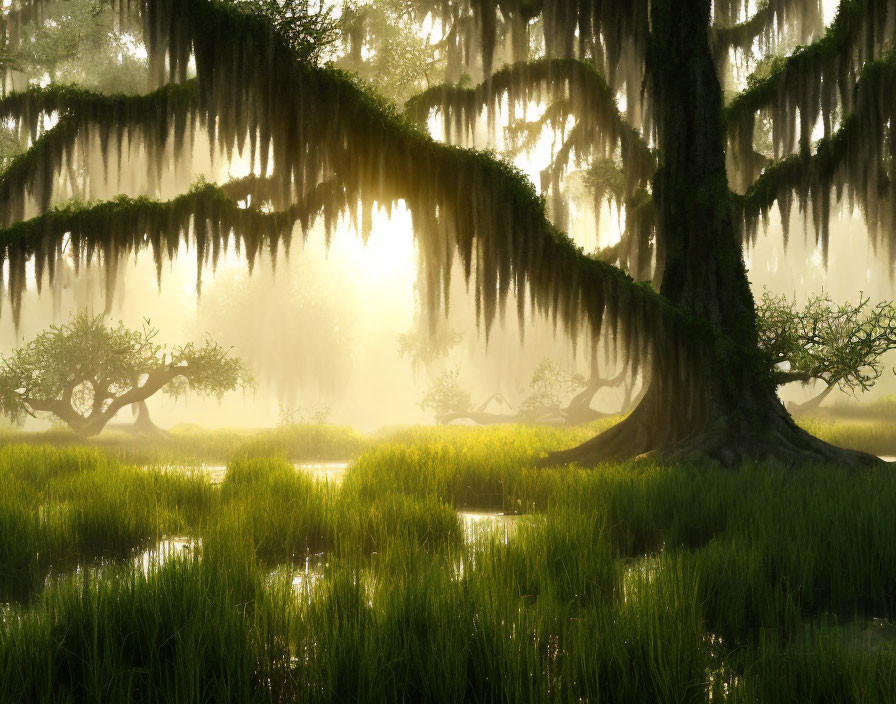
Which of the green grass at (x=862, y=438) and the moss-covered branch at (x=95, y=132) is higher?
the moss-covered branch at (x=95, y=132)

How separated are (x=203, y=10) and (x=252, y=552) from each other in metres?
6.36

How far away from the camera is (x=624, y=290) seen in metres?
8.82

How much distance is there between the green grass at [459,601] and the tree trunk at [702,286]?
7.38ft

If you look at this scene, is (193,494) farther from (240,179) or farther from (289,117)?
(240,179)

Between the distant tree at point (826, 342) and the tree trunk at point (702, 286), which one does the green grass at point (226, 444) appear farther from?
the distant tree at point (826, 342)

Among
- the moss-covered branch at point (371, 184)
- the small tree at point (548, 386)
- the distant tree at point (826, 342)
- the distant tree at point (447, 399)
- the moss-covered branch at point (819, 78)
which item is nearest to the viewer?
the moss-covered branch at point (371, 184)

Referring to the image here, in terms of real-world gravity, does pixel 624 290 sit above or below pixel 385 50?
below

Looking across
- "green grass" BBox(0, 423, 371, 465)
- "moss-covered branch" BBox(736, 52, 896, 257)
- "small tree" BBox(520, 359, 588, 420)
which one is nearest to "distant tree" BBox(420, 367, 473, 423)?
"small tree" BBox(520, 359, 588, 420)

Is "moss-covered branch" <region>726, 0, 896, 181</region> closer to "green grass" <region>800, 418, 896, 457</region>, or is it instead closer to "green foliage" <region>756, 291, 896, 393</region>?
"green foliage" <region>756, 291, 896, 393</region>

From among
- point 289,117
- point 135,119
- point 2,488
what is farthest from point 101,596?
point 135,119

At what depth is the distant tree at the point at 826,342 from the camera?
11.0 meters

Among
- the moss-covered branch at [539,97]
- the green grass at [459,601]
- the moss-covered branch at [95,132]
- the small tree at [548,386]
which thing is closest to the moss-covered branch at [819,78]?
the moss-covered branch at [539,97]

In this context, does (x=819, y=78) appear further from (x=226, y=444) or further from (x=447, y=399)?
(x=447, y=399)

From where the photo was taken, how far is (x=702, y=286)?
997cm
